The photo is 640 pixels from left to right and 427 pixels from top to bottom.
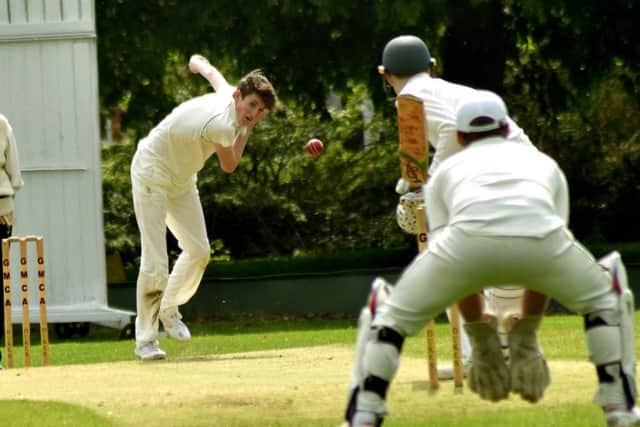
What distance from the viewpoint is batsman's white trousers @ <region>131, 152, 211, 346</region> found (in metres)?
12.1

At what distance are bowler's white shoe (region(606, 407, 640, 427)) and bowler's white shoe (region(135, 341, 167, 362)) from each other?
5609 mm

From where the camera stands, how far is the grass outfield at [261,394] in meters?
8.48

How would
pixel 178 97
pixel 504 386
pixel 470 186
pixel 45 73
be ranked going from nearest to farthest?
1. pixel 470 186
2. pixel 504 386
3. pixel 45 73
4. pixel 178 97

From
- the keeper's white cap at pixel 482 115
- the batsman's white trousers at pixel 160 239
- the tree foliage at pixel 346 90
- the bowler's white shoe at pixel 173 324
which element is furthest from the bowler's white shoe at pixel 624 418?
the tree foliage at pixel 346 90

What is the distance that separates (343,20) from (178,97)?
14.7 ft

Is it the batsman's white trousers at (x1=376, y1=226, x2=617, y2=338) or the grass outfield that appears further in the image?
the grass outfield

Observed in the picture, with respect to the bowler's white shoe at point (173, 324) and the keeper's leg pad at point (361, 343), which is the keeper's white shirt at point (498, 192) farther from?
the bowler's white shoe at point (173, 324)

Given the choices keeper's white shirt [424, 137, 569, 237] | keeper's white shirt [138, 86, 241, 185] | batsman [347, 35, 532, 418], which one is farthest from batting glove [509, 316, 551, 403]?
keeper's white shirt [138, 86, 241, 185]

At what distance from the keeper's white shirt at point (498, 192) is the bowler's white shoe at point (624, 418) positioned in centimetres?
79

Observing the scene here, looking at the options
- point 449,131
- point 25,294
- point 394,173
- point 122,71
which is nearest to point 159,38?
point 122,71

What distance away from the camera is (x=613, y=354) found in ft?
23.5

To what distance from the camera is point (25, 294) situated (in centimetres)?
1253

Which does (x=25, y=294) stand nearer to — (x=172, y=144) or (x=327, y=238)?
(x=172, y=144)

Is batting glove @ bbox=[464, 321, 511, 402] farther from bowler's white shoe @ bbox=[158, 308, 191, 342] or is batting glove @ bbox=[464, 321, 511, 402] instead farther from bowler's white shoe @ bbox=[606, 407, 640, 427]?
bowler's white shoe @ bbox=[158, 308, 191, 342]
